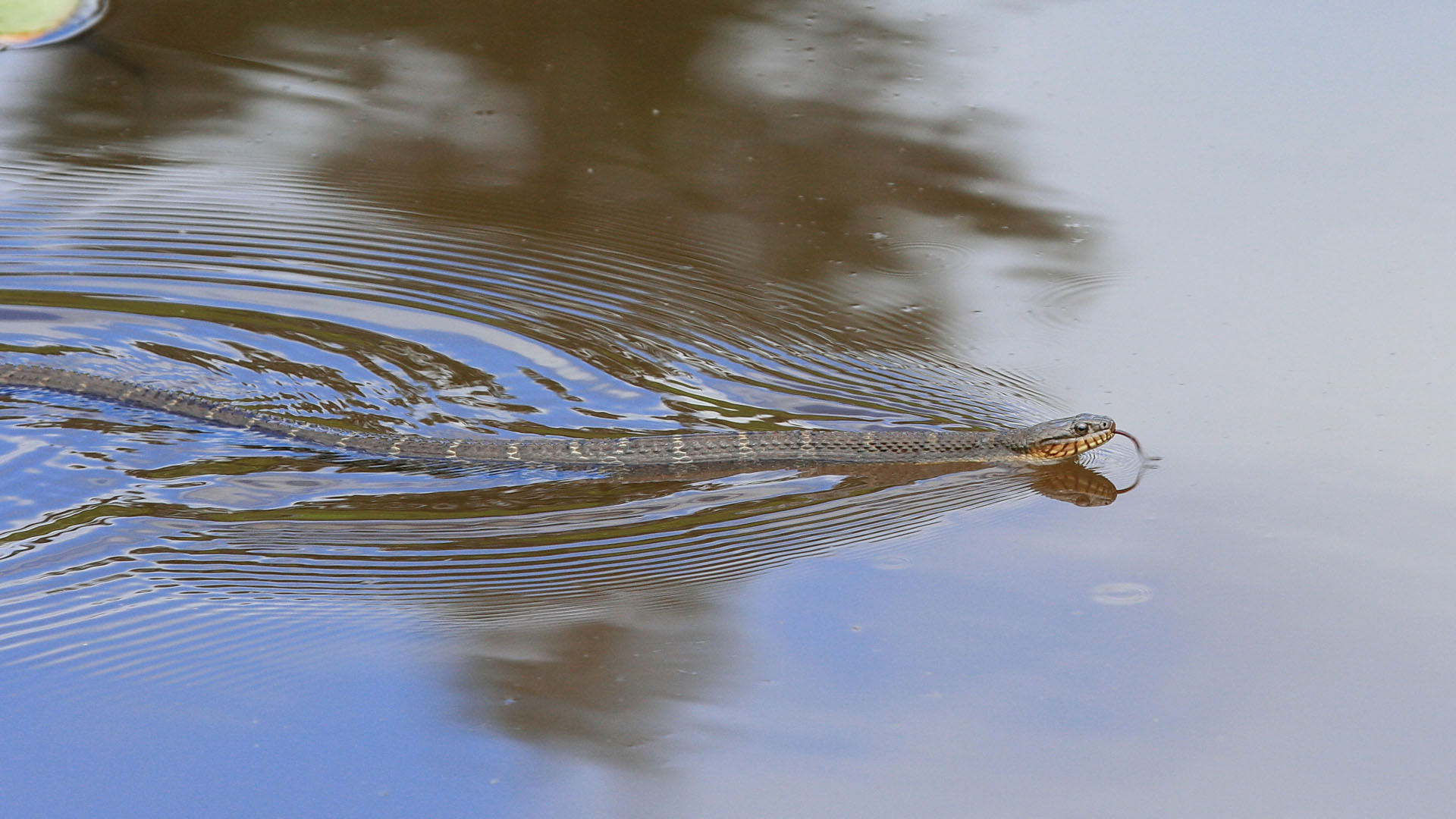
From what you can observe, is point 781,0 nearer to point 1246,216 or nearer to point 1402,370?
point 1246,216

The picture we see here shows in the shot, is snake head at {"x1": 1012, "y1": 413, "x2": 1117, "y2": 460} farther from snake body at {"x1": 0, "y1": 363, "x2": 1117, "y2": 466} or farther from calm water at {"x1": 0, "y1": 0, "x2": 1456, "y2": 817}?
calm water at {"x1": 0, "y1": 0, "x2": 1456, "y2": 817}

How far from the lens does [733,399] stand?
6.23 meters

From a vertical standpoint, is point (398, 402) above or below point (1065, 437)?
below

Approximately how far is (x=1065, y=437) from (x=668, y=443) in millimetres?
1687

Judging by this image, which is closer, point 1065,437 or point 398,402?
point 1065,437

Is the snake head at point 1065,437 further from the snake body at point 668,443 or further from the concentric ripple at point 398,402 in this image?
the concentric ripple at point 398,402

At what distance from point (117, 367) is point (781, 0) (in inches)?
202

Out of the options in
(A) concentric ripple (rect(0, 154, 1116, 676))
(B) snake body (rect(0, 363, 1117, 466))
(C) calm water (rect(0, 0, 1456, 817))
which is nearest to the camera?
(C) calm water (rect(0, 0, 1456, 817))

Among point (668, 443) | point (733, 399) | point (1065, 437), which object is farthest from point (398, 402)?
point (1065, 437)

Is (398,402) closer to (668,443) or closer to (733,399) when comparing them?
(668,443)

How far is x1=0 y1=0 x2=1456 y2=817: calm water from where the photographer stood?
4.13 m

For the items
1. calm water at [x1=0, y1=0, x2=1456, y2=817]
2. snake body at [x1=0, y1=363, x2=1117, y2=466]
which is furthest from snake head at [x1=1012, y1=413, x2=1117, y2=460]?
calm water at [x1=0, y1=0, x2=1456, y2=817]

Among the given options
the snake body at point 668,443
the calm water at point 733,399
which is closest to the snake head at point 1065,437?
the snake body at point 668,443

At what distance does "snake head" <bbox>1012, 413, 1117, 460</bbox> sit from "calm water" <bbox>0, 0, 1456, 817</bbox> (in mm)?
115
